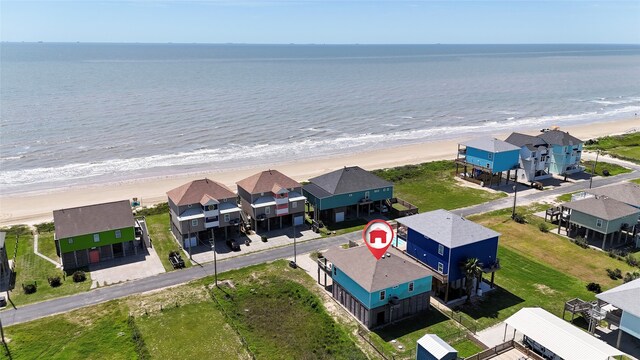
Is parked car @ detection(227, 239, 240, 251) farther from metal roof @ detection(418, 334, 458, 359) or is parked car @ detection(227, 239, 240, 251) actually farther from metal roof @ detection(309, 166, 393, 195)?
metal roof @ detection(418, 334, 458, 359)

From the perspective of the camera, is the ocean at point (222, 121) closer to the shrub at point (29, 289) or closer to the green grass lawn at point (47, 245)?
the green grass lawn at point (47, 245)

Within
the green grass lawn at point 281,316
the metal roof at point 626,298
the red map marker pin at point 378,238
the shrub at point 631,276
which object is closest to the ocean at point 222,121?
the green grass lawn at point 281,316

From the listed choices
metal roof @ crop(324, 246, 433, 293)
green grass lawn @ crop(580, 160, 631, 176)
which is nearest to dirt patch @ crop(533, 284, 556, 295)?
metal roof @ crop(324, 246, 433, 293)

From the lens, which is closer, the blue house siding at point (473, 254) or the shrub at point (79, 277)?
the blue house siding at point (473, 254)

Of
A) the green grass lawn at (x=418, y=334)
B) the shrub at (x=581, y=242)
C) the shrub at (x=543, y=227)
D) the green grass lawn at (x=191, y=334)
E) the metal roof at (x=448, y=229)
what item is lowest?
the green grass lawn at (x=191, y=334)

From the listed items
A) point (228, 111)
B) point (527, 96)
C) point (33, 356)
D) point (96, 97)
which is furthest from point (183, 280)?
point (527, 96)

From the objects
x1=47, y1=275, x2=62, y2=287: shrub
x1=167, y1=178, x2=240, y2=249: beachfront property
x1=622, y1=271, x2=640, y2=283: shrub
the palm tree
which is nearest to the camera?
the palm tree

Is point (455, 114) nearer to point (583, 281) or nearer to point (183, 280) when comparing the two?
point (583, 281)

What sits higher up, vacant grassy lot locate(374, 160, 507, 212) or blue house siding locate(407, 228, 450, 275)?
blue house siding locate(407, 228, 450, 275)
